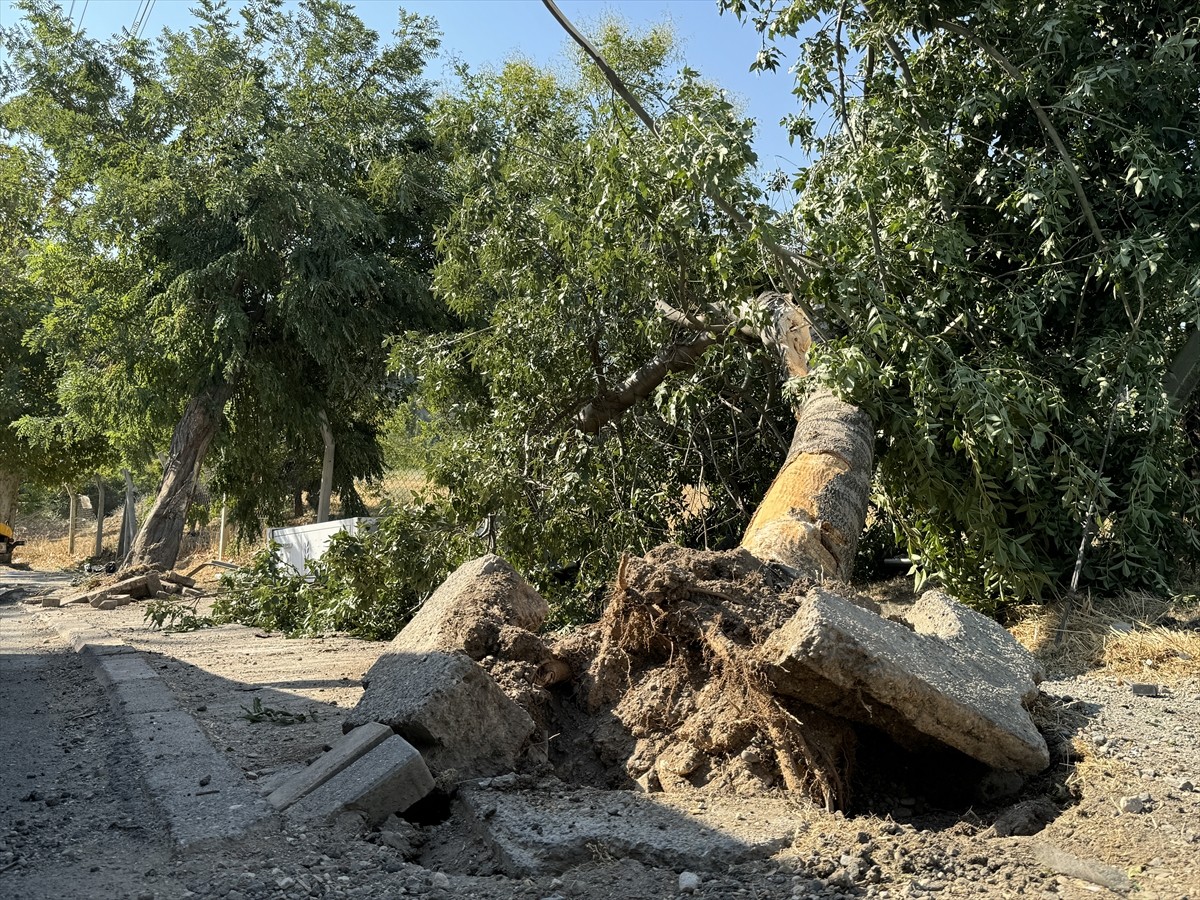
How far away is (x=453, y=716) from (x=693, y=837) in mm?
1115

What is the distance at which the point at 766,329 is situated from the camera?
6.89m

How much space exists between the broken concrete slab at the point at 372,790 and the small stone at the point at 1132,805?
234 cm

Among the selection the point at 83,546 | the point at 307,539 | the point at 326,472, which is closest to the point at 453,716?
the point at 307,539

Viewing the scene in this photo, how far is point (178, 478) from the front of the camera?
1631cm

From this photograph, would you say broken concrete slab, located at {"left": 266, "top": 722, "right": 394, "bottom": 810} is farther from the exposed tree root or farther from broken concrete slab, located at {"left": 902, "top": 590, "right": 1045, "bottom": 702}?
broken concrete slab, located at {"left": 902, "top": 590, "right": 1045, "bottom": 702}

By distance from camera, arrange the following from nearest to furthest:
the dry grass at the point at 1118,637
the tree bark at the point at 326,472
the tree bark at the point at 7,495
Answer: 1. the dry grass at the point at 1118,637
2. the tree bark at the point at 326,472
3. the tree bark at the point at 7,495

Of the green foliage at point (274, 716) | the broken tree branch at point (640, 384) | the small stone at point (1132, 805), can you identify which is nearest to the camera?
the small stone at point (1132, 805)

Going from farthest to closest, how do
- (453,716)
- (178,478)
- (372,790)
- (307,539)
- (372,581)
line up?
(178,478)
(307,539)
(372,581)
(453,716)
(372,790)

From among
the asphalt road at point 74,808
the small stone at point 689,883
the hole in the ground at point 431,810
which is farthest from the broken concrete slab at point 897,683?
the asphalt road at point 74,808

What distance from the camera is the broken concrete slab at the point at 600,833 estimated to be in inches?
125

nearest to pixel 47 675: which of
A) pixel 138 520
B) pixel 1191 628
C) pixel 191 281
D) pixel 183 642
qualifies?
pixel 183 642

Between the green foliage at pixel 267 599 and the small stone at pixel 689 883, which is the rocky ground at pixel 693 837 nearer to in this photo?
the small stone at pixel 689 883

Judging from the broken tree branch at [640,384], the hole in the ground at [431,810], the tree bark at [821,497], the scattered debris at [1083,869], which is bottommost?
the hole in the ground at [431,810]

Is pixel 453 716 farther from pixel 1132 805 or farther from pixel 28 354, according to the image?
pixel 28 354
